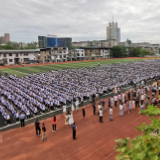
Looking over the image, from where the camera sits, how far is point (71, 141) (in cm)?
903

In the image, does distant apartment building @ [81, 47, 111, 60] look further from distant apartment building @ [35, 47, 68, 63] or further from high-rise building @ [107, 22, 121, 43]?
high-rise building @ [107, 22, 121, 43]

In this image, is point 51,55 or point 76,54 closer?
point 51,55

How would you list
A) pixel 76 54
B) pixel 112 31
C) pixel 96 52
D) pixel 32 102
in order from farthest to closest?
1. pixel 112 31
2. pixel 96 52
3. pixel 76 54
4. pixel 32 102

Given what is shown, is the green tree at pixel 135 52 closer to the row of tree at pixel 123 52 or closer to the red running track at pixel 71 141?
the row of tree at pixel 123 52

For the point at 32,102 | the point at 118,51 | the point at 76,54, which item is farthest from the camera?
the point at 118,51

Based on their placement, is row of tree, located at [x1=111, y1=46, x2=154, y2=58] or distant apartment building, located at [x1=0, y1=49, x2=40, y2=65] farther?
row of tree, located at [x1=111, y1=46, x2=154, y2=58]

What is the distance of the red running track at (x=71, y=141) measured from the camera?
7.88 meters

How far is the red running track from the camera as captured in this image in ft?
25.8

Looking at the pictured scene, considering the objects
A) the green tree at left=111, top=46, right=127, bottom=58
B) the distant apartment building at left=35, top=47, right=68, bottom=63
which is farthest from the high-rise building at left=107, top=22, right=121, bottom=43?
the distant apartment building at left=35, top=47, right=68, bottom=63

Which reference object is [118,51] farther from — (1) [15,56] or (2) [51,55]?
(1) [15,56]

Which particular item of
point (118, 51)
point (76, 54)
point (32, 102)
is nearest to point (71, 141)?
point (32, 102)

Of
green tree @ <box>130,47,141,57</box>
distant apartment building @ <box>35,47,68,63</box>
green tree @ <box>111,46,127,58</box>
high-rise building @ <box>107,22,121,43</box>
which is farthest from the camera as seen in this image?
high-rise building @ <box>107,22,121,43</box>

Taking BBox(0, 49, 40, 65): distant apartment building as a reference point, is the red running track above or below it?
below

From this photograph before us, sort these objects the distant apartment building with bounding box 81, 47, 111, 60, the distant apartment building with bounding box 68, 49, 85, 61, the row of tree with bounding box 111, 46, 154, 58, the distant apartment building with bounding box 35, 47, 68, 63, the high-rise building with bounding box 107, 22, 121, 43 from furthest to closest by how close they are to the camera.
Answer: the high-rise building with bounding box 107, 22, 121, 43 < the row of tree with bounding box 111, 46, 154, 58 < the distant apartment building with bounding box 81, 47, 111, 60 < the distant apartment building with bounding box 68, 49, 85, 61 < the distant apartment building with bounding box 35, 47, 68, 63
